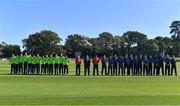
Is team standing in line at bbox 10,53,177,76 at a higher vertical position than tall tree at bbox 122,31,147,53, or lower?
lower

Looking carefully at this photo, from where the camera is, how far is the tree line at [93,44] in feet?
431

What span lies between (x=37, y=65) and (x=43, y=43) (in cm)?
9816

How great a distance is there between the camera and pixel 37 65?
41.6 m

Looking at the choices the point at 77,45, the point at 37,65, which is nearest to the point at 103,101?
the point at 37,65

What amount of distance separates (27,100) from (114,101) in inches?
132

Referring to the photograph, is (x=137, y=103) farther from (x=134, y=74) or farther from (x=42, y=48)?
(x=42, y=48)

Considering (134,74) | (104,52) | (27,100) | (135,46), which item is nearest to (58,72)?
(134,74)

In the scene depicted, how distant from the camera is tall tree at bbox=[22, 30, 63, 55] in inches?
5231

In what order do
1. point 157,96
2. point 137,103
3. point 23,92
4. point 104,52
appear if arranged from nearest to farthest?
point 137,103 < point 157,96 < point 23,92 < point 104,52

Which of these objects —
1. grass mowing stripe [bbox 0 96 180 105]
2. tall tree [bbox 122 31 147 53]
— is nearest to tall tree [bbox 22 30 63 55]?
tall tree [bbox 122 31 147 53]

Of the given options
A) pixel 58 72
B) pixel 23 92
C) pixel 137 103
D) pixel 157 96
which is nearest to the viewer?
pixel 137 103

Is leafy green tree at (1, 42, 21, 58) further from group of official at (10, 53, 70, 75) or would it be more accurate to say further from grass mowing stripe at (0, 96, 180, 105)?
grass mowing stripe at (0, 96, 180, 105)

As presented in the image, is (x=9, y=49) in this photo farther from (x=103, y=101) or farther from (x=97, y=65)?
(x=103, y=101)

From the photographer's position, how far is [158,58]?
42.6m
